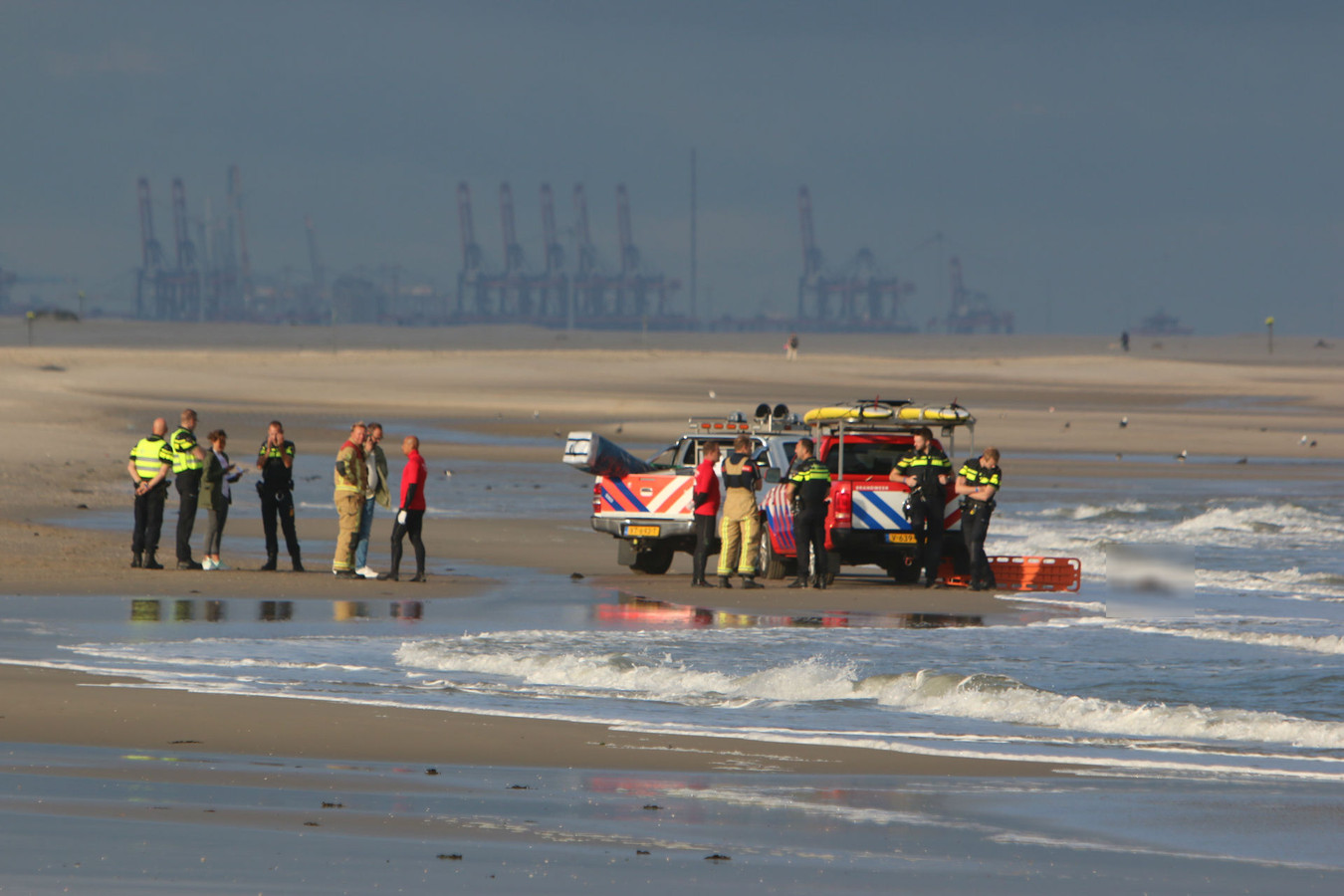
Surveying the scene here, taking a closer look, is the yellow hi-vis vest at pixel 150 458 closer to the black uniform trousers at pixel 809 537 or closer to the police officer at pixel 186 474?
the police officer at pixel 186 474

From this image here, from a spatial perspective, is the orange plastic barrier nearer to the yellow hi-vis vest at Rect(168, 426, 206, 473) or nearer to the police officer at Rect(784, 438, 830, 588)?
the police officer at Rect(784, 438, 830, 588)

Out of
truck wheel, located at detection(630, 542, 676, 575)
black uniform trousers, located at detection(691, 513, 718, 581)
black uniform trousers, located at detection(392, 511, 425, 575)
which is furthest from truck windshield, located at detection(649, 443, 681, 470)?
black uniform trousers, located at detection(392, 511, 425, 575)

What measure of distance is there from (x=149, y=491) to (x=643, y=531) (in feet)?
17.5

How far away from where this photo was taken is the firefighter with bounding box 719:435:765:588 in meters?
18.6

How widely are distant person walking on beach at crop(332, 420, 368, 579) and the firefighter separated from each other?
378cm

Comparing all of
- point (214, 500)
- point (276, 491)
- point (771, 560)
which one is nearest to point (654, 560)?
point (771, 560)

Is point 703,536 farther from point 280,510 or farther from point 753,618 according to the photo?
point 280,510

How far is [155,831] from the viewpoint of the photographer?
7.52 m

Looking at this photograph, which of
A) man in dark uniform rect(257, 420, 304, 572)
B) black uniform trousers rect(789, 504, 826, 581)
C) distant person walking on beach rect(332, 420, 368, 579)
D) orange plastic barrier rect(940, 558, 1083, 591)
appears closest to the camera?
distant person walking on beach rect(332, 420, 368, 579)

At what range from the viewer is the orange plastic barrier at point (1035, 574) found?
63.0ft

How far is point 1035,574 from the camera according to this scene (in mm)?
19281

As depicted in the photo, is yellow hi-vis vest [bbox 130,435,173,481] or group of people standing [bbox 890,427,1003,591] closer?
group of people standing [bbox 890,427,1003,591]

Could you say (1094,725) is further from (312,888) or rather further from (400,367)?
(400,367)

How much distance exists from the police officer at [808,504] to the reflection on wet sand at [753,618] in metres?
1.88
